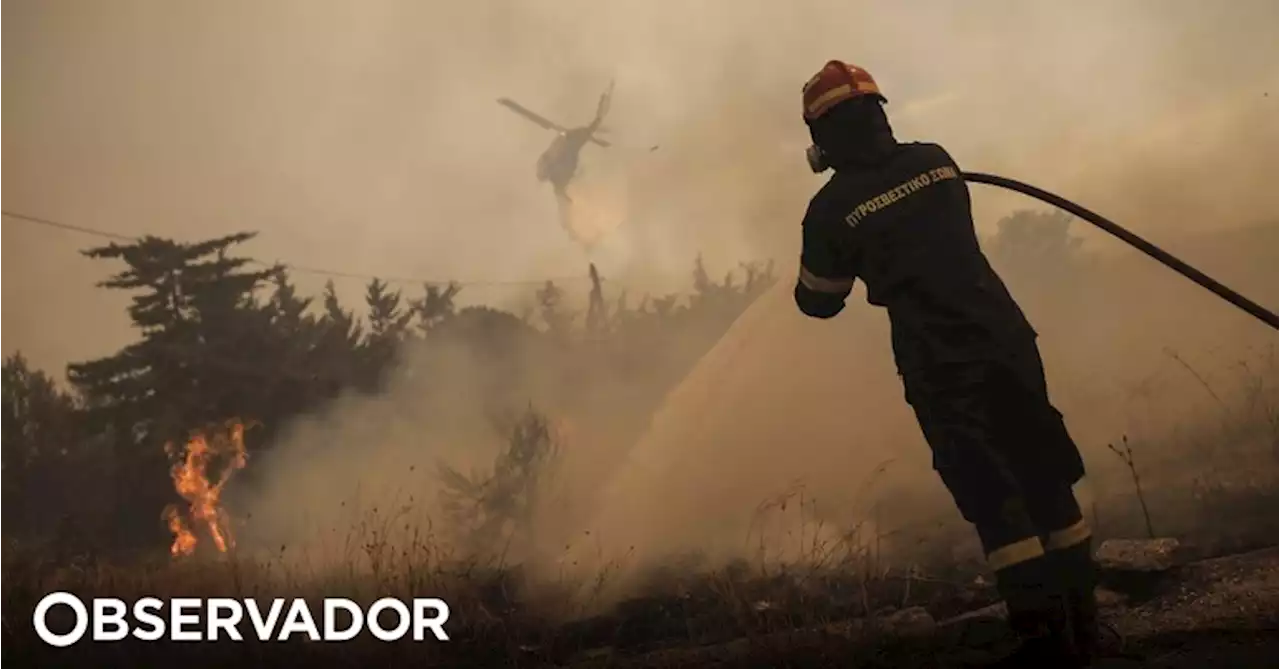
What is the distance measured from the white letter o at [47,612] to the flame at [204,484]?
32 centimetres

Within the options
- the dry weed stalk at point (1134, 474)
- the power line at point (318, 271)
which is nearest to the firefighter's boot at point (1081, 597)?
the dry weed stalk at point (1134, 474)

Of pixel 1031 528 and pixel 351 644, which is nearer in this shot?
pixel 1031 528

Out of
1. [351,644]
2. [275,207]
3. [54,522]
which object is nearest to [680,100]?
[275,207]

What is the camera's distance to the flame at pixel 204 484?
3.69 meters

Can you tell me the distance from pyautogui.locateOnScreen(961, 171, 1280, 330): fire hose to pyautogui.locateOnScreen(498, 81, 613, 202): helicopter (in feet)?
4.48

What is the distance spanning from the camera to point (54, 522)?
3721mm

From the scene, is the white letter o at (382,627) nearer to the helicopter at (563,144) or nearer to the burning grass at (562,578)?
the burning grass at (562,578)

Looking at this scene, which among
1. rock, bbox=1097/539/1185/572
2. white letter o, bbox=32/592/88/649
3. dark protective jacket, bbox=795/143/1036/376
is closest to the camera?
dark protective jacket, bbox=795/143/1036/376

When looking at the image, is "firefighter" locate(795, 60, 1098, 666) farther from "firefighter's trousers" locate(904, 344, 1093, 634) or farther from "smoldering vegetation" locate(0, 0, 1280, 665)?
"smoldering vegetation" locate(0, 0, 1280, 665)

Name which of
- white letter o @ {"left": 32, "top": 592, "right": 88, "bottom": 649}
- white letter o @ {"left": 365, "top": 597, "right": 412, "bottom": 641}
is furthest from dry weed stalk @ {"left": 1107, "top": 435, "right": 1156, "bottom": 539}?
white letter o @ {"left": 32, "top": 592, "right": 88, "bottom": 649}

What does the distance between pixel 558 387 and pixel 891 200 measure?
1.35 metres

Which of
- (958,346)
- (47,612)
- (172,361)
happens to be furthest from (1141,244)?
(47,612)

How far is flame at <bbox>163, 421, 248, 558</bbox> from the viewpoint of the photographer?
12.1 ft

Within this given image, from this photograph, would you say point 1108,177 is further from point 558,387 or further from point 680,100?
point 558,387
